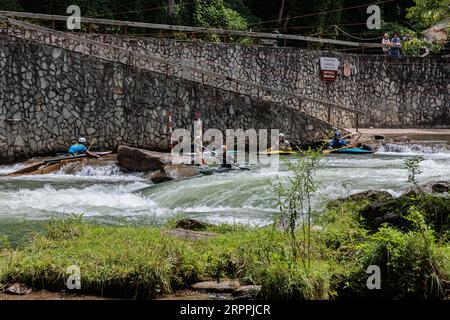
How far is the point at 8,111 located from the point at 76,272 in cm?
1385

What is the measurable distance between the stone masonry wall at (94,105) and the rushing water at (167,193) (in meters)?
1.71

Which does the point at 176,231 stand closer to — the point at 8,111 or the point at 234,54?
the point at 8,111

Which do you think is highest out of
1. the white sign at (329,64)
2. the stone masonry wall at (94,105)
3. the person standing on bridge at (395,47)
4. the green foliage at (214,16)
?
the green foliage at (214,16)

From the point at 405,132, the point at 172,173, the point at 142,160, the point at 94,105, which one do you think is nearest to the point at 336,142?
the point at 405,132

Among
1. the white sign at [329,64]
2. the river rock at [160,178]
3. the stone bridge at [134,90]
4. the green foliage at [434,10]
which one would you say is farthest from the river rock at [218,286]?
the white sign at [329,64]

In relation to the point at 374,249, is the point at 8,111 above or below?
above

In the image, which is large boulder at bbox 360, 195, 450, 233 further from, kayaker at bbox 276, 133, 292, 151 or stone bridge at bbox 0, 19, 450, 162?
stone bridge at bbox 0, 19, 450, 162

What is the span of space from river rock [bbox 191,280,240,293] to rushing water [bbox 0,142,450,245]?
3.59 meters

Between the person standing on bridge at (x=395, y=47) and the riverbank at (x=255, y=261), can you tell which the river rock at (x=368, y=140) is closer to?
the person standing on bridge at (x=395, y=47)

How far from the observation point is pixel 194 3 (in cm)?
2938

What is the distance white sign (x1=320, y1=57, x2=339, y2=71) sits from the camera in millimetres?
28484

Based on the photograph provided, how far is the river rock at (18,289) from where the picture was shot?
692 centimetres

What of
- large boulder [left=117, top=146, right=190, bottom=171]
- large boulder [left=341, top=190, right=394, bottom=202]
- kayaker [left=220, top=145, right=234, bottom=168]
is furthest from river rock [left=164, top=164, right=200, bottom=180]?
large boulder [left=341, top=190, right=394, bottom=202]
